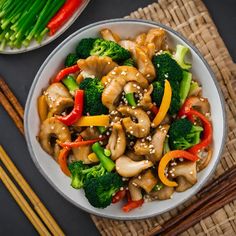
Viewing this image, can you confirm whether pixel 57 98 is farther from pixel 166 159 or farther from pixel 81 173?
pixel 166 159

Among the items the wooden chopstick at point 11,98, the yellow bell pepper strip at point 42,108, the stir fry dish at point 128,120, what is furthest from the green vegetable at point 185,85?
the wooden chopstick at point 11,98

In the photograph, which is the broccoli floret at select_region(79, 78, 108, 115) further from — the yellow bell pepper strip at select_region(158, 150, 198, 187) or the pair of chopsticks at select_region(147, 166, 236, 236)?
the pair of chopsticks at select_region(147, 166, 236, 236)

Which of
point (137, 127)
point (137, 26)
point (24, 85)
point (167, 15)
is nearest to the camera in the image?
point (137, 127)

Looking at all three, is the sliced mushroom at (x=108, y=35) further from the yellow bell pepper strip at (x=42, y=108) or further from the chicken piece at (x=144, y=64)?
the yellow bell pepper strip at (x=42, y=108)

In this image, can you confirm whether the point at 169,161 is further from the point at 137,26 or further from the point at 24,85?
the point at 24,85

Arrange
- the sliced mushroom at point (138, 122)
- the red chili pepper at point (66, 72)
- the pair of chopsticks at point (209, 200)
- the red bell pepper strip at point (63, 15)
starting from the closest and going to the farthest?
the sliced mushroom at point (138, 122), the red chili pepper at point (66, 72), the pair of chopsticks at point (209, 200), the red bell pepper strip at point (63, 15)

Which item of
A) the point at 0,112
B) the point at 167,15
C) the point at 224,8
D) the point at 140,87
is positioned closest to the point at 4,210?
the point at 0,112
